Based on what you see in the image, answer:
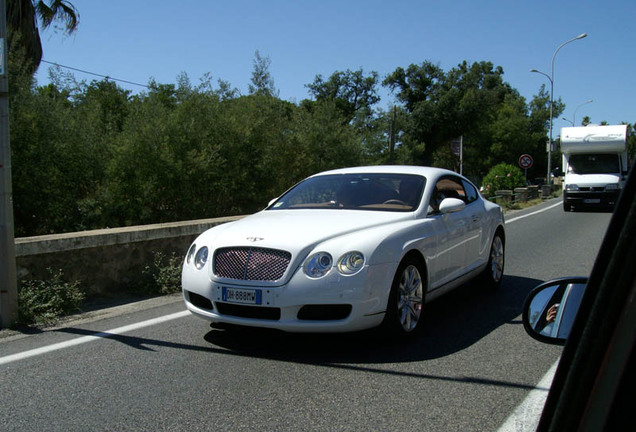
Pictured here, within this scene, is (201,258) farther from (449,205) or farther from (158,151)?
(158,151)

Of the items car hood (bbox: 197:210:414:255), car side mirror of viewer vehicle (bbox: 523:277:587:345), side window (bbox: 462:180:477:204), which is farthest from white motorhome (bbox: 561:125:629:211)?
car side mirror of viewer vehicle (bbox: 523:277:587:345)

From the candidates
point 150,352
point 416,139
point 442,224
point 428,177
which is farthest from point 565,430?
point 416,139

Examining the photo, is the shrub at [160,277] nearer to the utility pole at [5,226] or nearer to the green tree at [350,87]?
the utility pole at [5,226]

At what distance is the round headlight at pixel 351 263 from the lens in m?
4.58

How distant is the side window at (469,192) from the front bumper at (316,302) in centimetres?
268

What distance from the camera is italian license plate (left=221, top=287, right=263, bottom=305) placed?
4633mm

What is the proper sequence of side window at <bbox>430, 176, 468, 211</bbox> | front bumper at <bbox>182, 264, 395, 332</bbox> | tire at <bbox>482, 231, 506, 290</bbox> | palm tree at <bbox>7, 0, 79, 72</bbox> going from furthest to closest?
palm tree at <bbox>7, 0, 79, 72</bbox>
tire at <bbox>482, 231, 506, 290</bbox>
side window at <bbox>430, 176, 468, 211</bbox>
front bumper at <bbox>182, 264, 395, 332</bbox>

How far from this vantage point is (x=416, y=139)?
5869 centimetres

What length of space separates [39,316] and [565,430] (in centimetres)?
586

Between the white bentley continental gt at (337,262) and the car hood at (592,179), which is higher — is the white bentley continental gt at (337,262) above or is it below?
below

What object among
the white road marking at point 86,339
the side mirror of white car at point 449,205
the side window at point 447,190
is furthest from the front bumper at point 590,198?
the white road marking at point 86,339

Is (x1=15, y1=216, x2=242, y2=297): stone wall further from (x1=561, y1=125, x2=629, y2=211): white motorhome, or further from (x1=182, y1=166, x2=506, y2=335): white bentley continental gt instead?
(x1=561, y1=125, x2=629, y2=211): white motorhome

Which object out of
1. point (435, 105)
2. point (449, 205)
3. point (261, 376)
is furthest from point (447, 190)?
point (435, 105)

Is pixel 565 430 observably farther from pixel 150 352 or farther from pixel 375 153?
pixel 375 153
